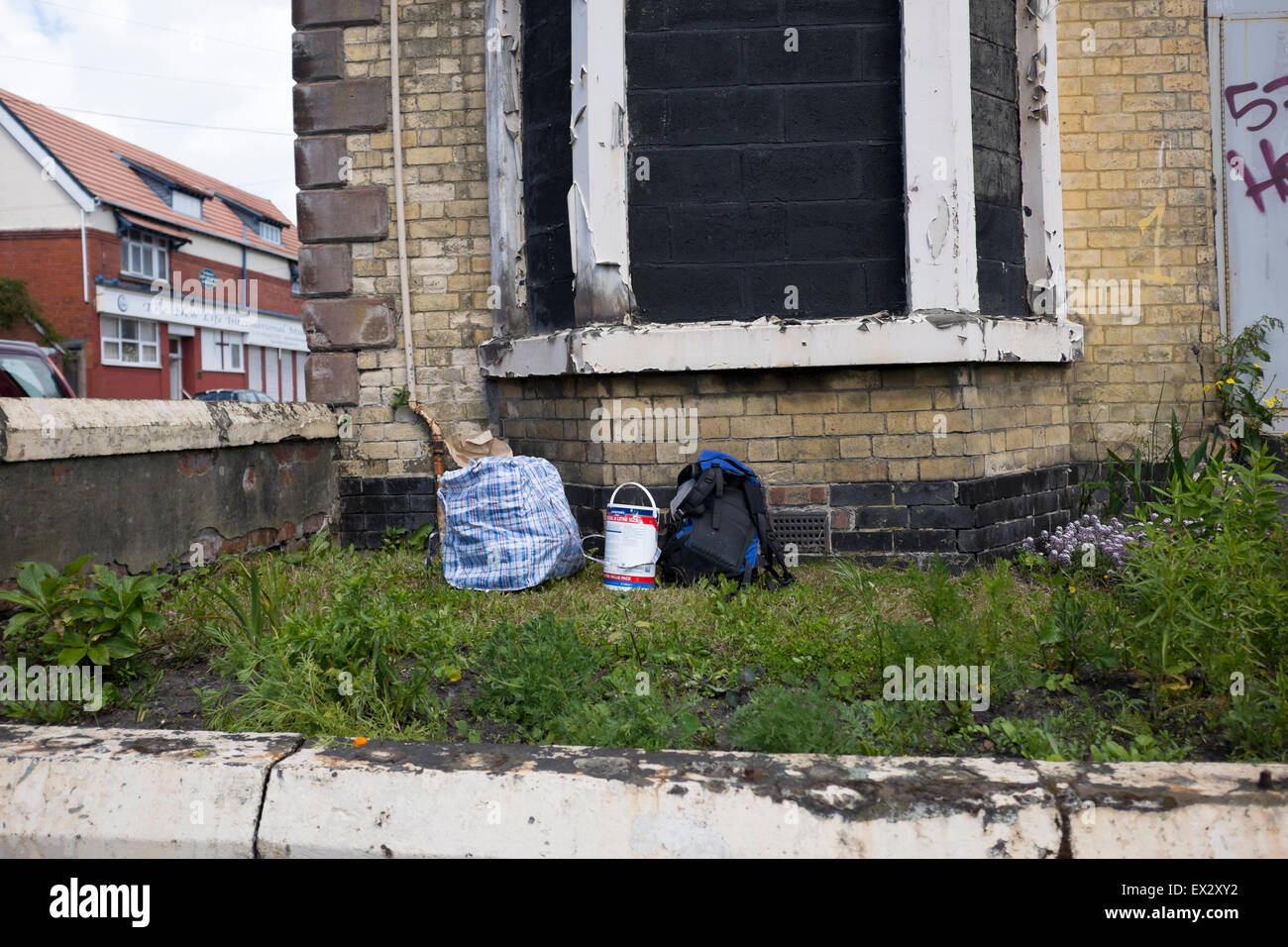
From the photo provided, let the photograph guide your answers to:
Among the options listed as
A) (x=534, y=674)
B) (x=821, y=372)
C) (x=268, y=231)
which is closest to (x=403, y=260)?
(x=821, y=372)

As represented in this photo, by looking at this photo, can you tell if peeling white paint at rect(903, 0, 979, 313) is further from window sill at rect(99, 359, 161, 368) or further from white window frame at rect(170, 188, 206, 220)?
white window frame at rect(170, 188, 206, 220)

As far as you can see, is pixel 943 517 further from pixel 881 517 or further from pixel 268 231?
pixel 268 231

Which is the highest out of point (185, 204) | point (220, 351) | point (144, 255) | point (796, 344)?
point (185, 204)

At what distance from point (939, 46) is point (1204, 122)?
228cm

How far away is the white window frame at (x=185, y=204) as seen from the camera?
30227 mm

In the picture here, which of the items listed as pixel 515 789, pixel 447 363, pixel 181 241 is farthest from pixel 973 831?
pixel 181 241

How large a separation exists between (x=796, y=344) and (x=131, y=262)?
27.4 meters

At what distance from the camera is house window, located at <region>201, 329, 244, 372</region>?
30.7 m

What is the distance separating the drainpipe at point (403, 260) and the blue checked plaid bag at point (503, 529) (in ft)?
3.72

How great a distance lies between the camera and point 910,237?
5035mm

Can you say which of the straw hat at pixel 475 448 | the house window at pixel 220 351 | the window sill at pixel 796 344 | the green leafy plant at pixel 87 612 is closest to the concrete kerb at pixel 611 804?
the green leafy plant at pixel 87 612

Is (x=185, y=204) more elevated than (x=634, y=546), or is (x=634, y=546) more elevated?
(x=185, y=204)

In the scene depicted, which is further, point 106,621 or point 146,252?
point 146,252

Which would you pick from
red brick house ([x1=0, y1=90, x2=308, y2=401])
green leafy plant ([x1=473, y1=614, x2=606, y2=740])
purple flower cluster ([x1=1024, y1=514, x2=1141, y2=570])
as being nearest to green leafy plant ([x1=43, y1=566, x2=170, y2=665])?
green leafy plant ([x1=473, y1=614, x2=606, y2=740])
